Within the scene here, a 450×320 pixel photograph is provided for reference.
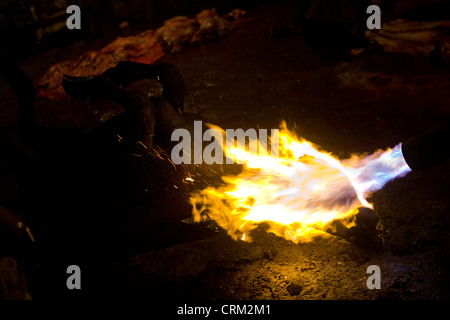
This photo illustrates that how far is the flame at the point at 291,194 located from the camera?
3.22m

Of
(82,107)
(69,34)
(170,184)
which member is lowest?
(170,184)

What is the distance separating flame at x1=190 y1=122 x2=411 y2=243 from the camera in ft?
10.6

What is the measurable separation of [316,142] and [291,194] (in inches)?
60.7

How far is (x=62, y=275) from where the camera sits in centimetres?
351

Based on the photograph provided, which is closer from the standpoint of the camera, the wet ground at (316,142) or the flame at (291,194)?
the wet ground at (316,142)

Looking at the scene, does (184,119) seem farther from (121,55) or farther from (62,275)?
(121,55)

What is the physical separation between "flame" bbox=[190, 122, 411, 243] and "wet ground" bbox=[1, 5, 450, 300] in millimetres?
162

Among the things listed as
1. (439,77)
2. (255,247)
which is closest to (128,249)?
(255,247)

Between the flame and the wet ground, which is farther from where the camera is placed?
the flame

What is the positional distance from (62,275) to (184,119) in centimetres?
235

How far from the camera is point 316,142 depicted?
4707 mm

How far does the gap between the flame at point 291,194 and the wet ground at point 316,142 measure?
0.16 m

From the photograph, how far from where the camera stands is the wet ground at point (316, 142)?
2.77 metres

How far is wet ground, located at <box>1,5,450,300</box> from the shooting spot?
2.77 meters
